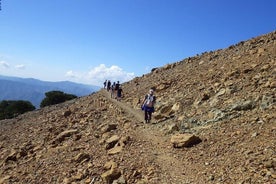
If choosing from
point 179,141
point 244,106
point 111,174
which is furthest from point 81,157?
point 244,106

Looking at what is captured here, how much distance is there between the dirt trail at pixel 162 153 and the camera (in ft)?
40.6

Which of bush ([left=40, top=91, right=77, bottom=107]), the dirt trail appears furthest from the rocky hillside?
bush ([left=40, top=91, right=77, bottom=107])

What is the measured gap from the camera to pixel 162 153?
14844 millimetres

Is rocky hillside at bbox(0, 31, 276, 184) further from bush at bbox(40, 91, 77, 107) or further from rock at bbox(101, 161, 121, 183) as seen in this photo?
bush at bbox(40, 91, 77, 107)

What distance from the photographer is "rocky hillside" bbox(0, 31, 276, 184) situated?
12.2 metres

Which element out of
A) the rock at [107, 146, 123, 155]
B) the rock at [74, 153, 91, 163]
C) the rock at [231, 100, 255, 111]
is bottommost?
the rock at [74, 153, 91, 163]

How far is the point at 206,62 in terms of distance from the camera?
3491 centimetres

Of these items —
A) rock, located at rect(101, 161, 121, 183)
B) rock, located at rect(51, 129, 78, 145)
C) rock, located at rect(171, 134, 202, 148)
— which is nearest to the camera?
rock, located at rect(101, 161, 121, 183)

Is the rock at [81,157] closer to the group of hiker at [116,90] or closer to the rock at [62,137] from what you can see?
the rock at [62,137]

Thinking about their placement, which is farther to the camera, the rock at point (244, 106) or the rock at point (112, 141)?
the rock at point (112, 141)

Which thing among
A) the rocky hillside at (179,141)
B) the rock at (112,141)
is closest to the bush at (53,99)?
the rocky hillside at (179,141)

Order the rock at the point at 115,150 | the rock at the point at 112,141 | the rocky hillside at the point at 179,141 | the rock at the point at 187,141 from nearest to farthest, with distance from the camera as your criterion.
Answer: the rocky hillside at the point at 179,141 < the rock at the point at 187,141 < the rock at the point at 115,150 < the rock at the point at 112,141

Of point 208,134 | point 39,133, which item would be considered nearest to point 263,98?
point 208,134

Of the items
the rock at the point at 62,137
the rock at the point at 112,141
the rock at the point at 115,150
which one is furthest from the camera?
the rock at the point at 62,137
